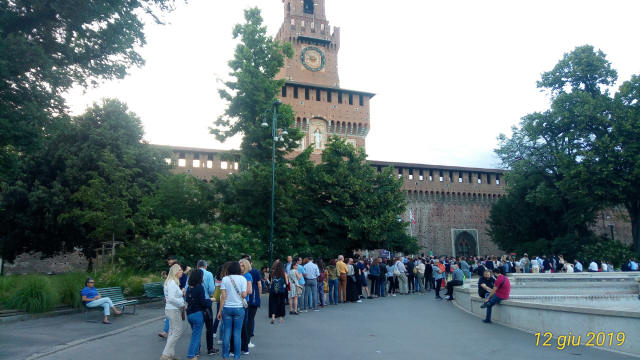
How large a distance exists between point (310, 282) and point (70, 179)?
64.8ft

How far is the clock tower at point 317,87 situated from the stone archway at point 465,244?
14.1 meters

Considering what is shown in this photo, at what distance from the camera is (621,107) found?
28.2 meters

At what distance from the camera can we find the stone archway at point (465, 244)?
44.3 metres

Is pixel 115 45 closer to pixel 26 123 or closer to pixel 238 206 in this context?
pixel 26 123

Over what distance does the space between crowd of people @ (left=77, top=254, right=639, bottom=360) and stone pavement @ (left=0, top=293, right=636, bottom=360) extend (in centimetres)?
58

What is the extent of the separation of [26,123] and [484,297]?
14912 millimetres

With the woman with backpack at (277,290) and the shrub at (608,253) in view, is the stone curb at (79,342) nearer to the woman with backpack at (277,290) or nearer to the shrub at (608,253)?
the woman with backpack at (277,290)

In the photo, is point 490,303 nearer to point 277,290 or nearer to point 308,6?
point 277,290

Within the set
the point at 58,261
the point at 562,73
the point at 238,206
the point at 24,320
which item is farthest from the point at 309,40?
the point at 24,320

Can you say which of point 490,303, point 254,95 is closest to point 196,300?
point 490,303

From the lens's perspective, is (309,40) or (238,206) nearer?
(238,206)

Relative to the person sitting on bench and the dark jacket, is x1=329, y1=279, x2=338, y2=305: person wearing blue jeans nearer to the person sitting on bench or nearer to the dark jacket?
the person sitting on bench

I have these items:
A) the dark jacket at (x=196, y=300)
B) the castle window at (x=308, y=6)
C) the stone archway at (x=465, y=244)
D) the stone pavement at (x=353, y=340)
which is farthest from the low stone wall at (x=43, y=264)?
the stone archway at (x=465, y=244)

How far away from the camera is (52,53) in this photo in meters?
14.6
